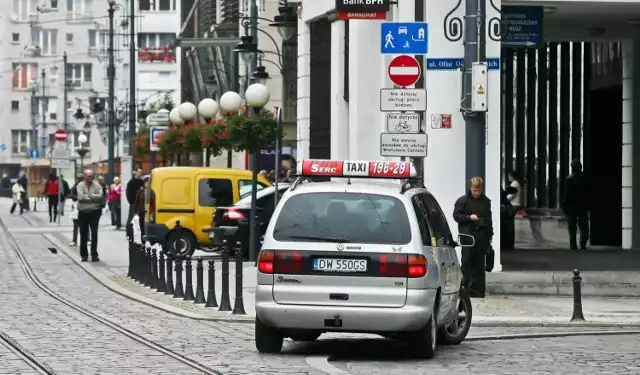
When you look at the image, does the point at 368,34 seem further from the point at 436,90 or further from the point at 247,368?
the point at 247,368

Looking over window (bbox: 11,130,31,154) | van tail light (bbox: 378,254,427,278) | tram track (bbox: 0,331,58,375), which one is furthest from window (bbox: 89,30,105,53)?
van tail light (bbox: 378,254,427,278)

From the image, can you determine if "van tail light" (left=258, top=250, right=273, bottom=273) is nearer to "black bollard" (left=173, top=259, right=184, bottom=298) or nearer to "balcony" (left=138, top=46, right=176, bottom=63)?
"black bollard" (left=173, top=259, right=184, bottom=298)

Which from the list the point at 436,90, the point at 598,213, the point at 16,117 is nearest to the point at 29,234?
the point at 598,213

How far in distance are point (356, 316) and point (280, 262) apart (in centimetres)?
80

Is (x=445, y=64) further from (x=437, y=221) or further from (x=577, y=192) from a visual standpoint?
(x=577, y=192)

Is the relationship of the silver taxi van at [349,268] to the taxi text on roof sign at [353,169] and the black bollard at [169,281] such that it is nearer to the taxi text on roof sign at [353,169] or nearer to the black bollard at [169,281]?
the taxi text on roof sign at [353,169]

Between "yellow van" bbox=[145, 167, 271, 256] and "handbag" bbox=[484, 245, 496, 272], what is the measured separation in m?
10.7

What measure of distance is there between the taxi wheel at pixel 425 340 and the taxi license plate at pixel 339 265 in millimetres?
747

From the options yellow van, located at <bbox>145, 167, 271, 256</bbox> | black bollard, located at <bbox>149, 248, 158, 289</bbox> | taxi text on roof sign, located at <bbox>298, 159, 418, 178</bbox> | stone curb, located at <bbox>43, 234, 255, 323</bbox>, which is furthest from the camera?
yellow van, located at <bbox>145, 167, 271, 256</bbox>

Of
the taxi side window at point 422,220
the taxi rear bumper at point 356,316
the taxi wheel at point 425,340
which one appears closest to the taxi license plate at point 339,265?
the taxi rear bumper at point 356,316

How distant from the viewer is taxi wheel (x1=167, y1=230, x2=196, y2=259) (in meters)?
31.9

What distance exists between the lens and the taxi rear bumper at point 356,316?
13.8 metres

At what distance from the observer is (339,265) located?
45.8 feet

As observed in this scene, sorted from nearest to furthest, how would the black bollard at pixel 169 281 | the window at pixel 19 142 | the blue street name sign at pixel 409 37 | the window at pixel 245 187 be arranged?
1. the blue street name sign at pixel 409 37
2. the black bollard at pixel 169 281
3. the window at pixel 245 187
4. the window at pixel 19 142
